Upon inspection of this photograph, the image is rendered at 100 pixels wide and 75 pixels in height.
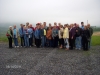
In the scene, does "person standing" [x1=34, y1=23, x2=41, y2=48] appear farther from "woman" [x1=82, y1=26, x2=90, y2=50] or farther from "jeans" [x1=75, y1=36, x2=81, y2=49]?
"woman" [x1=82, y1=26, x2=90, y2=50]

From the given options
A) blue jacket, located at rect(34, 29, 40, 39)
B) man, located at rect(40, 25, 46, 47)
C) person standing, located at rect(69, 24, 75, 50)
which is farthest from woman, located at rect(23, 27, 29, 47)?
person standing, located at rect(69, 24, 75, 50)

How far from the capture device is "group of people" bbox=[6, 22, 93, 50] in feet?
42.0

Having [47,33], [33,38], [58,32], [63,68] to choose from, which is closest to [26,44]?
[33,38]

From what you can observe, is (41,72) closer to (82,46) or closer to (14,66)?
(14,66)

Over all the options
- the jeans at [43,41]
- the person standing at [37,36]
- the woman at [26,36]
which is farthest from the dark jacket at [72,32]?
the woman at [26,36]

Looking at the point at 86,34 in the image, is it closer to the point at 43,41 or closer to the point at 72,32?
the point at 72,32

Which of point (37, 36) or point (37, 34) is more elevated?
point (37, 34)

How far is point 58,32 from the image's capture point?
539 inches

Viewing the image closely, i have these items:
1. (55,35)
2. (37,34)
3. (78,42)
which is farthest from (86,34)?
(37,34)

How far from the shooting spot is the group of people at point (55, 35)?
1279cm

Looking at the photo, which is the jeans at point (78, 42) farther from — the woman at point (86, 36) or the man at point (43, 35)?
the man at point (43, 35)

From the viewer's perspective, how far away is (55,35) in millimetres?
13727

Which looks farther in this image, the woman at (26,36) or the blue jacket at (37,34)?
the woman at (26,36)

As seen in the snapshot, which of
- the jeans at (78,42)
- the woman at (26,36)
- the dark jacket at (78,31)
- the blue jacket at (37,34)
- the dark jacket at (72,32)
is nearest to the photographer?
the dark jacket at (78,31)
